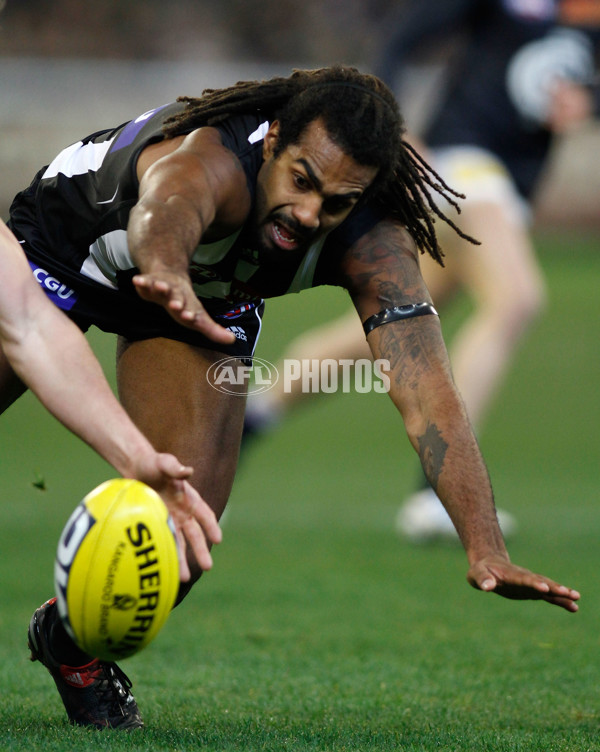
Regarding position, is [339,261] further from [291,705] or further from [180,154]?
[291,705]

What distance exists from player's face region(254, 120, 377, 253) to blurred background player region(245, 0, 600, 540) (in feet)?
11.8

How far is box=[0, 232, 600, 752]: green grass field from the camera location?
143 inches

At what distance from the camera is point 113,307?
4.11m

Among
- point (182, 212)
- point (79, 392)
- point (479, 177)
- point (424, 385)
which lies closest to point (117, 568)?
point (79, 392)

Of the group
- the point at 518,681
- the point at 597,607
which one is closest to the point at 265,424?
the point at 597,607

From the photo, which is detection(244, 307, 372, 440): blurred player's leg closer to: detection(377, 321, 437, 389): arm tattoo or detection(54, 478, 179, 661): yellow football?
detection(377, 321, 437, 389): arm tattoo

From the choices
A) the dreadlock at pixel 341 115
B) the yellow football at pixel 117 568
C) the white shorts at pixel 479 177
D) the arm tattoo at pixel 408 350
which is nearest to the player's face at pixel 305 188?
the dreadlock at pixel 341 115

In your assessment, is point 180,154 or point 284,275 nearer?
point 180,154

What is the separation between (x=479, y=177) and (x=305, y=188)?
13.5 ft

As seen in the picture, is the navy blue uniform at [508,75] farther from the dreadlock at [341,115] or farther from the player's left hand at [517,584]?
the player's left hand at [517,584]

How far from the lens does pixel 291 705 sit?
13.0 ft

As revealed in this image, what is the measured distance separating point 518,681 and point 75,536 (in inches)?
77.8

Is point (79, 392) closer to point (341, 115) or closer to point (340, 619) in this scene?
point (341, 115)

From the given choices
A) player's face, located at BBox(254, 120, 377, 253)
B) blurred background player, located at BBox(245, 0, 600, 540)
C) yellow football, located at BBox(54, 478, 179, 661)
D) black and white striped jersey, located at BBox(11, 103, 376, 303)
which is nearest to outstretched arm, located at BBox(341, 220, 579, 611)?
Result: black and white striped jersey, located at BBox(11, 103, 376, 303)
